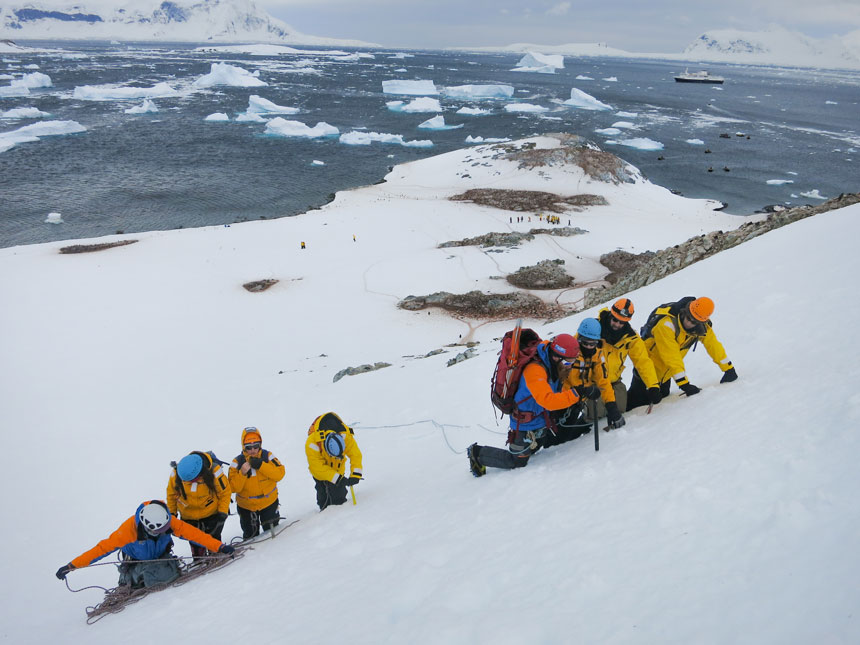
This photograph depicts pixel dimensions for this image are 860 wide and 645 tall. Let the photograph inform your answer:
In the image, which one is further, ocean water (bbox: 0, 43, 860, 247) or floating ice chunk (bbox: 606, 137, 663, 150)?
floating ice chunk (bbox: 606, 137, 663, 150)

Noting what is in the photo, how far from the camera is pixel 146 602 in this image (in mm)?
4910

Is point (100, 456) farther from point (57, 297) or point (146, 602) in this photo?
point (57, 297)

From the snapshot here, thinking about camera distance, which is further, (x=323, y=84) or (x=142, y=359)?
(x=323, y=84)

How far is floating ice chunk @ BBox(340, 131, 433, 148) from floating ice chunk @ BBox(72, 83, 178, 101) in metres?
41.8

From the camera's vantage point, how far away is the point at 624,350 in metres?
5.25

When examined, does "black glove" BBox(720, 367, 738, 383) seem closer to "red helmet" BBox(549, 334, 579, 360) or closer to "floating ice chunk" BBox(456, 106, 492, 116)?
"red helmet" BBox(549, 334, 579, 360)

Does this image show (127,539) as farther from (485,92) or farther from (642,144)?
(485,92)

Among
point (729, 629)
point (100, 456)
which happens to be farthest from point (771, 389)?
point (100, 456)

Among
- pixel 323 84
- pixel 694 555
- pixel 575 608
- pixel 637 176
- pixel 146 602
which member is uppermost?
pixel 323 84

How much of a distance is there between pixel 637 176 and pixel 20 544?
42.0m

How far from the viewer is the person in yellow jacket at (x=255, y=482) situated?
5.59 meters

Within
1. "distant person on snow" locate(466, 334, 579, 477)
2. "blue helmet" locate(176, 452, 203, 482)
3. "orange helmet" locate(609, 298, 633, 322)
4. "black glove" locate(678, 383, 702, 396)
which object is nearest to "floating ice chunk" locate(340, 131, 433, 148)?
"black glove" locate(678, 383, 702, 396)

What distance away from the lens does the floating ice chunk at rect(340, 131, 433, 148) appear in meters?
53.5

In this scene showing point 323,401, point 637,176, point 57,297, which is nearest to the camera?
point 323,401
